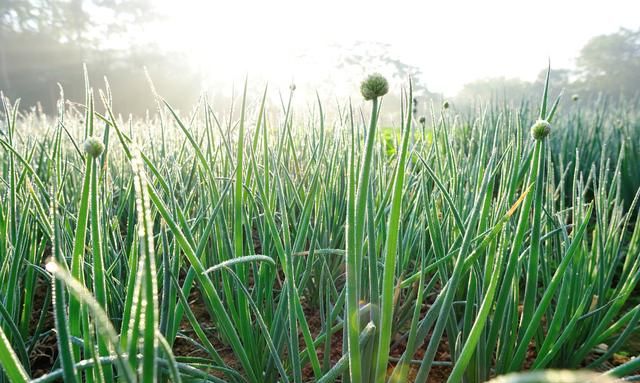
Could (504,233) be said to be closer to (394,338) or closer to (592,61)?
(394,338)

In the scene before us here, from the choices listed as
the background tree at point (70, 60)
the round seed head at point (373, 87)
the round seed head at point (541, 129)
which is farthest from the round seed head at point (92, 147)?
the background tree at point (70, 60)

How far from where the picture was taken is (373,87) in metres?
0.43

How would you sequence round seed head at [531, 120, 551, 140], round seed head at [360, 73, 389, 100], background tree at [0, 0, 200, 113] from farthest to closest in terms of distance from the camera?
background tree at [0, 0, 200, 113]
round seed head at [531, 120, 551, 140]
round seed head at [360, 73, 389, 100]

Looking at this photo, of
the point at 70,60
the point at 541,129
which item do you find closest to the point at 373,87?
the point at 541,129

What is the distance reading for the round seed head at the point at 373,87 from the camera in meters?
0.42

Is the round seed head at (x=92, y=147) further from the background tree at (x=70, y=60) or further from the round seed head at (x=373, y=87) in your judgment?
the background tree at (x=70, y=60)

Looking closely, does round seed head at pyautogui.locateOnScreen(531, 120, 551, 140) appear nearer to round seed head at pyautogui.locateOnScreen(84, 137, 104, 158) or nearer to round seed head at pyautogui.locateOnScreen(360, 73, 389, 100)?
round seed head at pyautogui.locateOnScreen(360, 73, 389, 100)

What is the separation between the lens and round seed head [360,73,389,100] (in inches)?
16.7

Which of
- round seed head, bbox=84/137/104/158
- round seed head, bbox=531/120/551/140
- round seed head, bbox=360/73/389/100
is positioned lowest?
round seed head, bbox=84/137/104/158

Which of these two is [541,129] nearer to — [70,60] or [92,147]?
[92,147]

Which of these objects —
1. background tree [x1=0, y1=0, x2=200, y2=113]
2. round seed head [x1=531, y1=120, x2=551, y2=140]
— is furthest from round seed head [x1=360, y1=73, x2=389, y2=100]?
background tree [x1=0, y1=0, x2=200, y2=113]

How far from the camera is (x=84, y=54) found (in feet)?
71.2

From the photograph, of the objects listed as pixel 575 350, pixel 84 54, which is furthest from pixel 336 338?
pixel 84 54

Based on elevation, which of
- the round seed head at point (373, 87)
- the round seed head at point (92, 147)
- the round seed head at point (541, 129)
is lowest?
the round seed head at point (92, 147)
